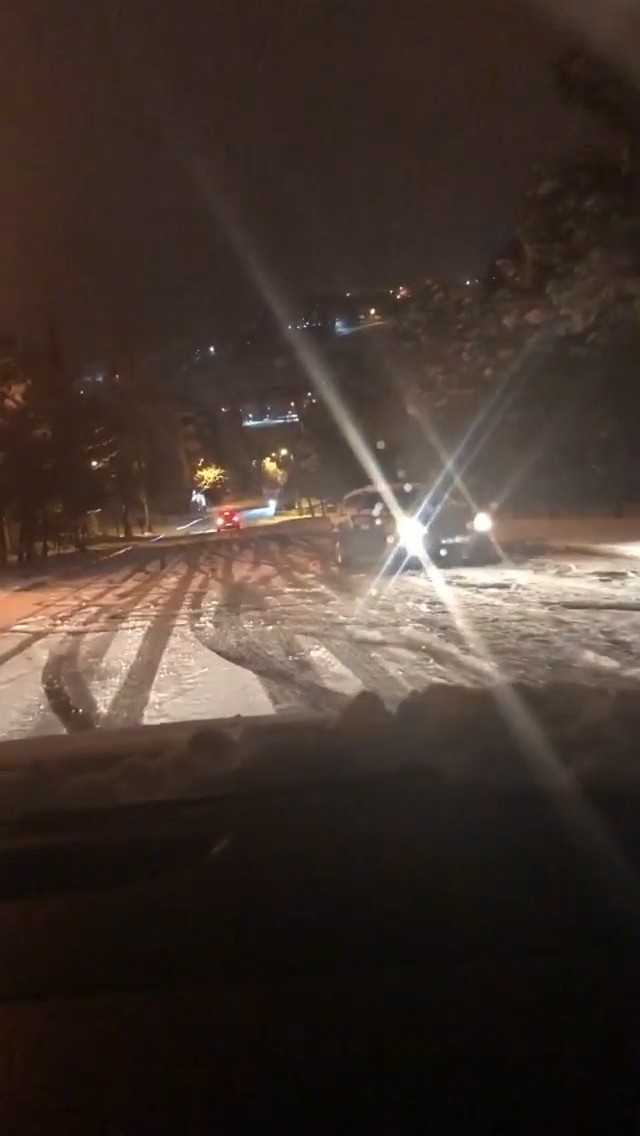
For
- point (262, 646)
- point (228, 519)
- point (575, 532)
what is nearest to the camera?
point (262, 646)

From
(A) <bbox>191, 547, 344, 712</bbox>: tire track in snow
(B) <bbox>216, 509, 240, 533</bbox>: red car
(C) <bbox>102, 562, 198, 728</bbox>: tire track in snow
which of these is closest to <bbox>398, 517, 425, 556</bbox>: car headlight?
(A) <bbox>191, 547, 344, 712</bbox>: tire track in snow

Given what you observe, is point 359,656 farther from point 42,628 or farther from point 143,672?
point 42,628

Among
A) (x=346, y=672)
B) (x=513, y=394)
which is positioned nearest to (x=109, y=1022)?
(x=346, y=672)

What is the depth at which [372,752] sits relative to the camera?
315 inches

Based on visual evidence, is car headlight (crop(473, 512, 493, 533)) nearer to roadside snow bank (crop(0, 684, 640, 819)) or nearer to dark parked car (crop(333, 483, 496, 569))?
dark parked car (crop(333, 483, 496, 569))

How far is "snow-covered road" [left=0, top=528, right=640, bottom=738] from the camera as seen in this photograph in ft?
44.5

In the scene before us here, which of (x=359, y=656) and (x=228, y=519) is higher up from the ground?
(x=359, y=656)

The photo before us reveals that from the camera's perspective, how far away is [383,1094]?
14.3 ft

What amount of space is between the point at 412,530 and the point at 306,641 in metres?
11.2

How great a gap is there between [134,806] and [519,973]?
114 inches

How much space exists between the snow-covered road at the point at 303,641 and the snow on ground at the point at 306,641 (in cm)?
3

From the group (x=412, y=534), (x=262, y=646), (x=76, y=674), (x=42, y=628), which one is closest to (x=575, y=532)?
(x=412, y=534)

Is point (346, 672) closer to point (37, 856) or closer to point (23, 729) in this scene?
point (23, 729)

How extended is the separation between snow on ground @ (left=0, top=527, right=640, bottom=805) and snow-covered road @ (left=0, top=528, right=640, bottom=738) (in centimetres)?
3
